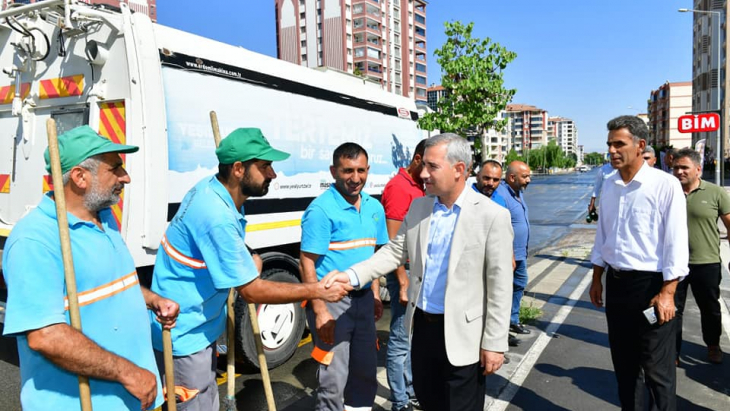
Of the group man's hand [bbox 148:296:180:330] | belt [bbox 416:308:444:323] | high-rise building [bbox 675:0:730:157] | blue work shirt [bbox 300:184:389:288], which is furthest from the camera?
high-rise building [bbox 675:0:730:157]

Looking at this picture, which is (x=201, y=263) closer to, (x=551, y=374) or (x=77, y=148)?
(x=77, y=148)

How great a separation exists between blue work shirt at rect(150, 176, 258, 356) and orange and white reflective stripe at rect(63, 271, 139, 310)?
14.4 inches

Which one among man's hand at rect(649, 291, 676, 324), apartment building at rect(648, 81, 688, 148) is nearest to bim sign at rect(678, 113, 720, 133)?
man's hand at rect(649, 291, 676, 324)

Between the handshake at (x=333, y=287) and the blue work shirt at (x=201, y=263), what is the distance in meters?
0.44

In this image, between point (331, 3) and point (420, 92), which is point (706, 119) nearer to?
point (331, 3)

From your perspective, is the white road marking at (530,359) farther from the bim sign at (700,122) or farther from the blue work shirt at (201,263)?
the bim sign at (700,122)

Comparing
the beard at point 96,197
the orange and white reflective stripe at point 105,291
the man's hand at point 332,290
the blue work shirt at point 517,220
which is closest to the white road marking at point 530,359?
the blue work shirt at point 517,220

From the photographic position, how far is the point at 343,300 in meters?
3.28

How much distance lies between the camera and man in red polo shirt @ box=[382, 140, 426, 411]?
3711mm

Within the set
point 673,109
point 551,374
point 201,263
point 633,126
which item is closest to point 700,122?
point 551,374

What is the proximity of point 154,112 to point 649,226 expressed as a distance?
3.45 metres

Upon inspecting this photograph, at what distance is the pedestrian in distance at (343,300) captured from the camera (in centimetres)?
318

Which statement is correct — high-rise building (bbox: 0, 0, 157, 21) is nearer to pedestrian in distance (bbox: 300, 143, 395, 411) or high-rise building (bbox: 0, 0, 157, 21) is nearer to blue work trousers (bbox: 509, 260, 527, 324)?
pedestrian in distance (bbox: 300, 143, 395, 411)

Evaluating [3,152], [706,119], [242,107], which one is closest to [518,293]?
[242,107]
